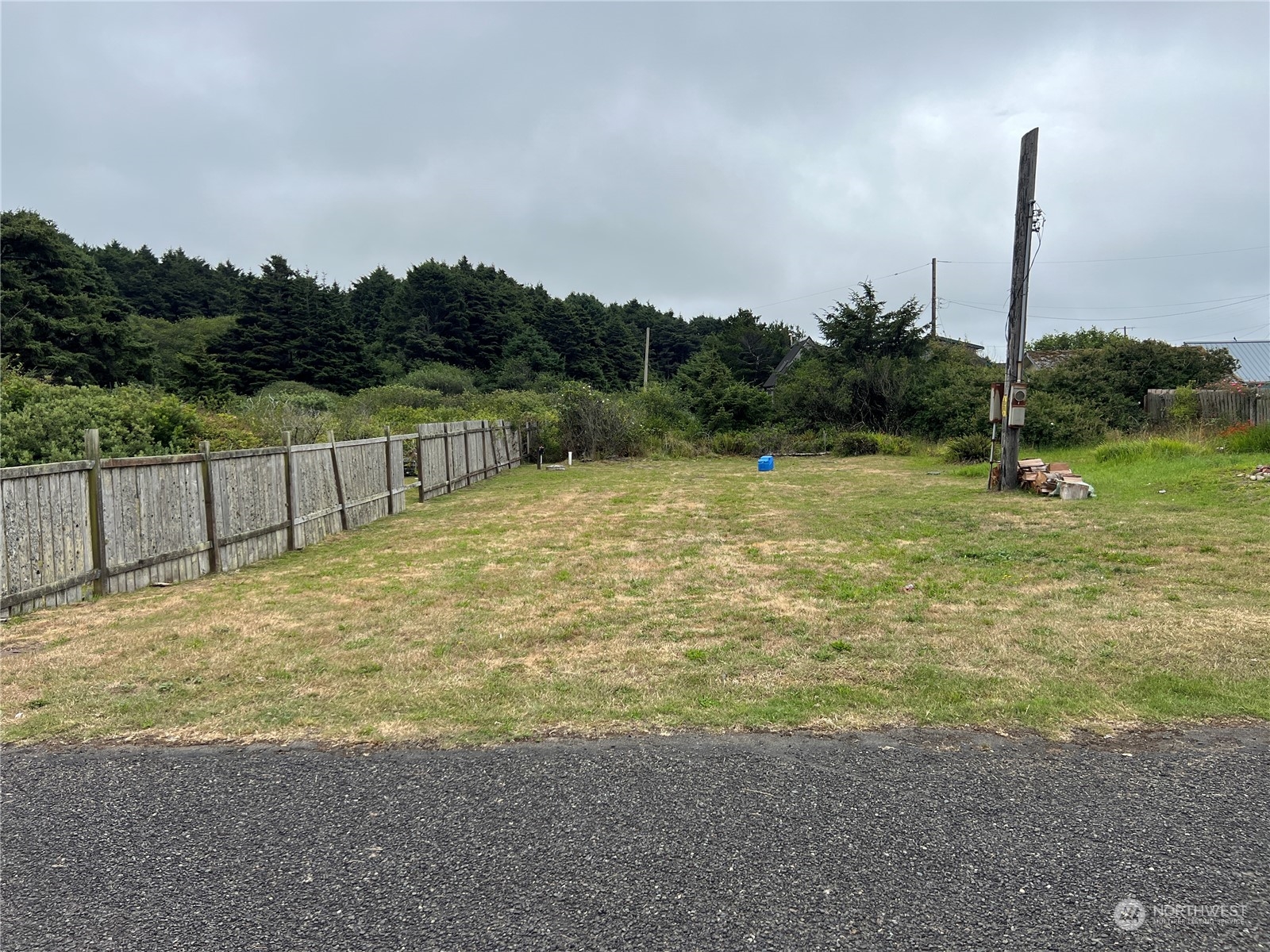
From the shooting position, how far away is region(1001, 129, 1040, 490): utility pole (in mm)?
12812

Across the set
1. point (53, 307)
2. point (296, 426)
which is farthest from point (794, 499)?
point (53, 307)

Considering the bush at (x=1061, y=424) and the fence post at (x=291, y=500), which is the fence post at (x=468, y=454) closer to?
the fence post at (x=291, y=500)

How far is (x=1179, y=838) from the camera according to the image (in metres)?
2.63

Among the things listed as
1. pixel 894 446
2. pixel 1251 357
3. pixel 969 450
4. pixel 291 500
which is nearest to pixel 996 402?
pixel 969 450

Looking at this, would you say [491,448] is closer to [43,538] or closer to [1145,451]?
[43,538]

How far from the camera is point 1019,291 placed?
43.3 feet

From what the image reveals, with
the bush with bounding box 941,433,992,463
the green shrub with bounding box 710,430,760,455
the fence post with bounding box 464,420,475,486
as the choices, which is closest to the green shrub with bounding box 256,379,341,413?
the fence post with bounding box 464,420,475,486

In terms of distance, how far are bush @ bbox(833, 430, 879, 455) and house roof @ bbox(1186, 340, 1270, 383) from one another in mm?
16691

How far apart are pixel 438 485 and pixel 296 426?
3.06 m

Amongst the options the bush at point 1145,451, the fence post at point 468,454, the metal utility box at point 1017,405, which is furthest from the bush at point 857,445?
the fence post at point 468,454

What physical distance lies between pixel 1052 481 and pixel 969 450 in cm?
792

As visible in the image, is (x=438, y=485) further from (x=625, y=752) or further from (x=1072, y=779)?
(x=1072, y=779)

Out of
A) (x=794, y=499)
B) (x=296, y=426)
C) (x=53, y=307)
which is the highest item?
(x=53, y=307)

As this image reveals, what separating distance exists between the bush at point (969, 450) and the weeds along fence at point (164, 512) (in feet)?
49.8
